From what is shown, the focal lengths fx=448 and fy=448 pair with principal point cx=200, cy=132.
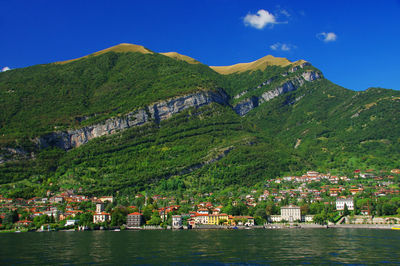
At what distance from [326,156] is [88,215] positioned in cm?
11407

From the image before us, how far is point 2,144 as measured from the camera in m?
182

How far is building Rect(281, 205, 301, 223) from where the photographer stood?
5034 inches

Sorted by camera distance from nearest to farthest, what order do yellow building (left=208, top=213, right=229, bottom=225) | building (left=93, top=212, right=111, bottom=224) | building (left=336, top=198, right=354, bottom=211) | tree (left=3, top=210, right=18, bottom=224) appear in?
1. tree (left=3, top=210, right=18, bottom=224)
2. building (left=93, top=212, right=111, bottom=224)
3. yellow building (left=208, top=213, right=229, bottom=225)
4. building (left=336, top=198, right=354, bottom=211)

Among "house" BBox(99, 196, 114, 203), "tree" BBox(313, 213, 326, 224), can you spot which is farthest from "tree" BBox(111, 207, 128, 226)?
"tree" BBox(313, 213, 326, 224)

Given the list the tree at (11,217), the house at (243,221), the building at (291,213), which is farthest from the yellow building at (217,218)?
the tree at (11,217)

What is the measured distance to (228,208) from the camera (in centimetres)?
13075

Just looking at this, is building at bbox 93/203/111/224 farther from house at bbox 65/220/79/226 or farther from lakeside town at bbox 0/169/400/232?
house at bbox 65/220/79/226

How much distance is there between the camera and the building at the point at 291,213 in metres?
128

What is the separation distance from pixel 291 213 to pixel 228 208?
18207 mm

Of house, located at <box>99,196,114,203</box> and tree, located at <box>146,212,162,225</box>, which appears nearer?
tree, located at <box>146,212,162,225</box>

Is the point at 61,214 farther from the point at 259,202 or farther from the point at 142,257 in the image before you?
the point at 142,257

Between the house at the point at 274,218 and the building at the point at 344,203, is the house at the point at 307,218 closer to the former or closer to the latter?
the house at the point at 274,218

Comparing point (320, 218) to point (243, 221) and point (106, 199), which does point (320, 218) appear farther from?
point (106, 199)

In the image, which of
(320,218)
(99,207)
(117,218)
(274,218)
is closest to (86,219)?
(117,218)
